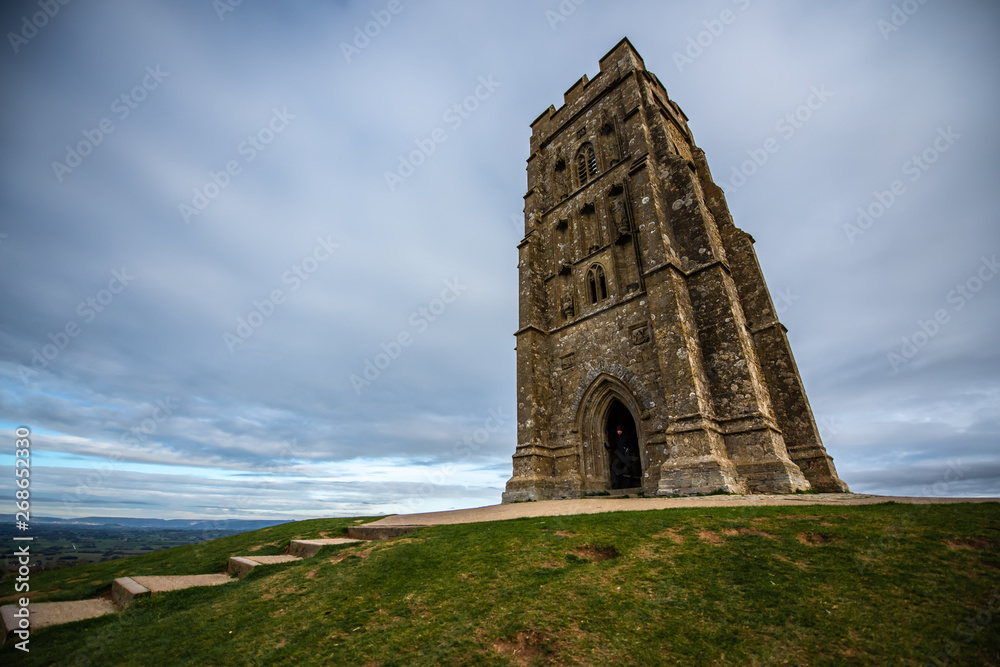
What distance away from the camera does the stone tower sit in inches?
478

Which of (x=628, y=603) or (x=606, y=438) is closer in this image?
(x=628, y=603)

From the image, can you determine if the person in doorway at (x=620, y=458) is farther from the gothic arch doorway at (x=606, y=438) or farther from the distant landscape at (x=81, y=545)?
the distant landscape at (x=81, y=545)

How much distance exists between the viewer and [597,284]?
17.6 m

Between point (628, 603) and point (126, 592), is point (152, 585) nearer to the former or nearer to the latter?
point (126, 592)

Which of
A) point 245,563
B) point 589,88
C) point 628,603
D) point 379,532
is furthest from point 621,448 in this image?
point 589,88

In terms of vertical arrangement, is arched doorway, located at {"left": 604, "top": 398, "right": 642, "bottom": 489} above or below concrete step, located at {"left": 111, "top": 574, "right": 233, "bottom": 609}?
above

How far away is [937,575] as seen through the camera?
13.7 ft

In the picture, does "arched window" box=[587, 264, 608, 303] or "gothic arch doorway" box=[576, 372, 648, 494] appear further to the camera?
"arched window" box=[587, 264, 608, 303]

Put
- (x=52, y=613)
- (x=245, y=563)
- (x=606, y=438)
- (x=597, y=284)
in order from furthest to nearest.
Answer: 1. (x=597, y=284)
2. (x=606, y=438)
3. (x=245, y=563)
4. (x=52, y=613)

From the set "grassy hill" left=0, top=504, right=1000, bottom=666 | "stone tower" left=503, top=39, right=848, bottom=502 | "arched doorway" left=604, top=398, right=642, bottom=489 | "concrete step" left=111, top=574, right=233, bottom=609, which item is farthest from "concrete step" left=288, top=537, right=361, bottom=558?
"arched doorway" left=604, top=398, right=642, bottom=489

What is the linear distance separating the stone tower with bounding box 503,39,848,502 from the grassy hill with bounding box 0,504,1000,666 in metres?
5.24

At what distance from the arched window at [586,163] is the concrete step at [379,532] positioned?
17821mm

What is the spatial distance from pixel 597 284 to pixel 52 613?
17146mm

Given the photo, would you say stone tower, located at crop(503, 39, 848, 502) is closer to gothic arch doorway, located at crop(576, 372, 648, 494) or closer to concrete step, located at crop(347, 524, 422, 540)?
gothic arch doorway, located at crop(576, 372, 648, 494)
